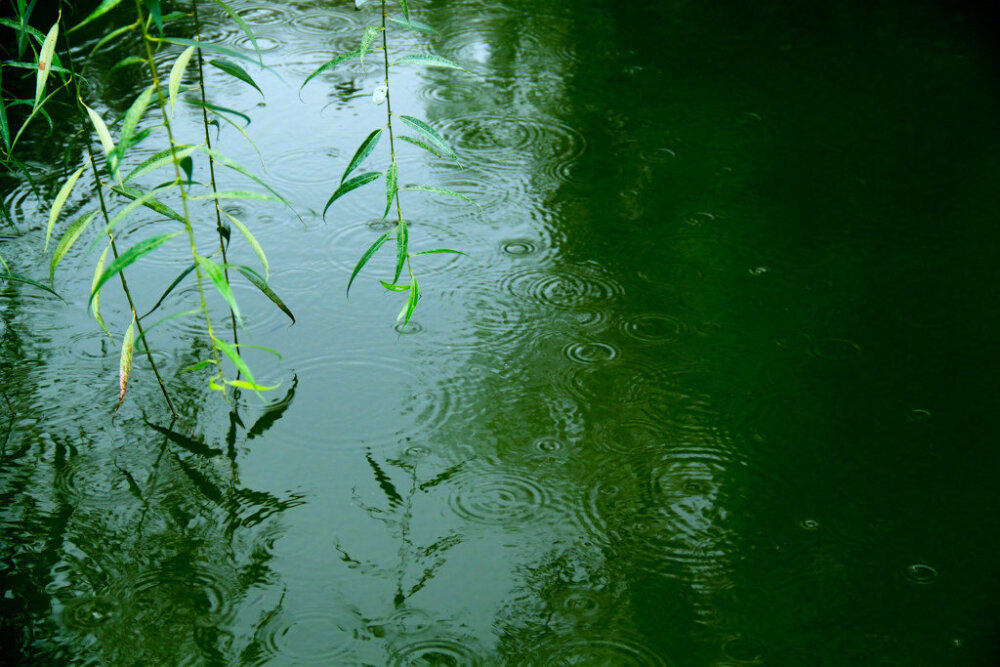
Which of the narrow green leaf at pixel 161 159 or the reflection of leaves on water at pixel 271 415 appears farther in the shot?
the reflection of leaves on water at pixel 271 415

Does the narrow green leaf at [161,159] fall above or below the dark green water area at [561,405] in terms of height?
above

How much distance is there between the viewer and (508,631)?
1.47 m

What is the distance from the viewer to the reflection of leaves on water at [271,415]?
5.97 feet

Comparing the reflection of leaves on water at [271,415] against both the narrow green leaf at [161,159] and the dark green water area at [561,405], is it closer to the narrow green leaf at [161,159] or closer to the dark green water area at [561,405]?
the dark green water area at [561,405]

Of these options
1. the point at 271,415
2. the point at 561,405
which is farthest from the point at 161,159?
the point at 561,405

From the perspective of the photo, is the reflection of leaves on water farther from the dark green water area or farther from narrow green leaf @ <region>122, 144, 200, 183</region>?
narrow green leaf @ <region>122, 144, 200, 183</region>

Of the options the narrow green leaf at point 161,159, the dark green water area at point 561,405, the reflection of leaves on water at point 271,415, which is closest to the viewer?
the narrow green leaf at point 161,159

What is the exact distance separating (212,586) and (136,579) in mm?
123

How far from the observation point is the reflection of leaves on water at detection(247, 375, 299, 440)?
182 centimetres

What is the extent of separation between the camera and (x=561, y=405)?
1876 mm

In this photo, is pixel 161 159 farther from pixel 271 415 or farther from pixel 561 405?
pixel 561 405

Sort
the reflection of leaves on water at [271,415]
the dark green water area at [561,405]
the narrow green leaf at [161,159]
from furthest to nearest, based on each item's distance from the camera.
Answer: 1. the reflection of leaves on water at [271,415]
2. the dark green water area at [561,405]
3. the narrow green leaf at [161,159]

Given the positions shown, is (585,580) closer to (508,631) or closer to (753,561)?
(508,631)

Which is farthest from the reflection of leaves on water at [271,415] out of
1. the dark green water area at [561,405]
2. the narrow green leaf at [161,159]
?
the narrow green leaf at [161,159]
